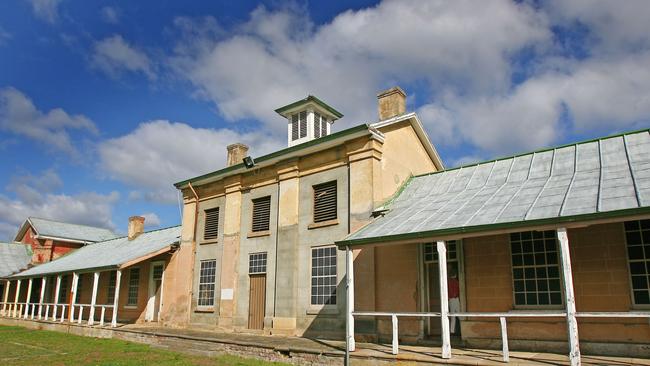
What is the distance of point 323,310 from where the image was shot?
14.8m

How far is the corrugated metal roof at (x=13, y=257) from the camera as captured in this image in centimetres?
3400

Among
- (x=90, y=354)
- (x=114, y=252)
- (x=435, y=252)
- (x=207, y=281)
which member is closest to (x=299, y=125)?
(x=207, y=281)

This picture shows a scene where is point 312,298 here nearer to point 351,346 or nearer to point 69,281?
point 351,346

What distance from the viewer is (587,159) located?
1159 cm

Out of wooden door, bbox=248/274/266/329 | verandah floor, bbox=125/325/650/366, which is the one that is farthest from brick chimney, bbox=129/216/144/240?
verandah floor, bbox=125/325/650/366

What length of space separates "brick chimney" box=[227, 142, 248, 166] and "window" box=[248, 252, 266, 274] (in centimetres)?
559

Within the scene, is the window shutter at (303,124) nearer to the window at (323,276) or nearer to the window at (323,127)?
the window at (323,127)

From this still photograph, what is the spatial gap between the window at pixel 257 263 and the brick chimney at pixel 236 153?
5.59 meters

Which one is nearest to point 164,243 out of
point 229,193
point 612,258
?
point 229,193

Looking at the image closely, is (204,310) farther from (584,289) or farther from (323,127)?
(584,289)

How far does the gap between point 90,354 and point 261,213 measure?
7.26 m

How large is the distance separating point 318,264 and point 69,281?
849 inches

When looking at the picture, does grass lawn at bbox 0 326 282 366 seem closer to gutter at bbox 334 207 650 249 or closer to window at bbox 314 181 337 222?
gutter at bbox 334 207 650 249

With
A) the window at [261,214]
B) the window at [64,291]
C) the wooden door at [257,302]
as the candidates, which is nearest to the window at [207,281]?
the wooden door at [257,302]
